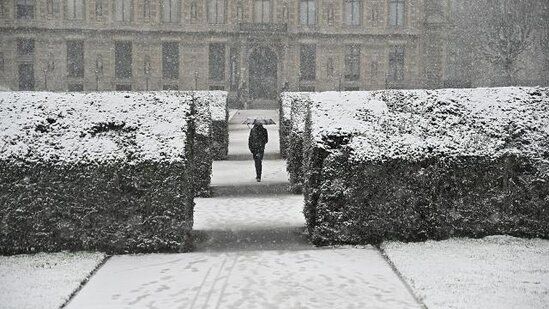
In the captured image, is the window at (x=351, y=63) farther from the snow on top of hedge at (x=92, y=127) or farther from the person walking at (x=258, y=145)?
the snow on top of hedge at (x=92, y=127)

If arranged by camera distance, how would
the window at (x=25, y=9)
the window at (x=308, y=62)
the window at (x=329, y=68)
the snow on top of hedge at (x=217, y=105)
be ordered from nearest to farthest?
the snow on top of hedge at (x=217, y=105) → the window at (x=25, y=9) → the window at (x=308, y=62) → the window at (x=329, y=68)

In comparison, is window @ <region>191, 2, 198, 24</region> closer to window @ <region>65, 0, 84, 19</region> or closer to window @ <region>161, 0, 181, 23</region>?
window @ <region>161, 0, 181, 23</region>

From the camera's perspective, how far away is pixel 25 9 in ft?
158

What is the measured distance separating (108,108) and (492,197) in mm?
6491

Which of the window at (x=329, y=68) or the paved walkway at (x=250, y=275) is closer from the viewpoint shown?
the paved walkway at (x=250, y=275)

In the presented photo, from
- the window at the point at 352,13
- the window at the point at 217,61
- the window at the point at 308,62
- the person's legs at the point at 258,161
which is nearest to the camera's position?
the person's legs at the point at 258,161

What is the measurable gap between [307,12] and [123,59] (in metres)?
14.2

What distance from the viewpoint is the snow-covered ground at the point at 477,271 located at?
305 inches

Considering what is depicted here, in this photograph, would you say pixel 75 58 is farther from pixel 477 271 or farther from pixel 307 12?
pixel 477 271

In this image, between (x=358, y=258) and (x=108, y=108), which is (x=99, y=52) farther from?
(x=358, y=258)

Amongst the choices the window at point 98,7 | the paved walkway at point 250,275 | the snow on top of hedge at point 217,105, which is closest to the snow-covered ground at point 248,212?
the paved walkway at point 250,275

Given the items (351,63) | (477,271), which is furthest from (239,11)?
(477,271)

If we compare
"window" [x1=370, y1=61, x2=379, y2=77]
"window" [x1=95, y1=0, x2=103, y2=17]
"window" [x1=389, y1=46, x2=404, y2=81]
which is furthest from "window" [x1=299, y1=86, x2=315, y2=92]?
"window" [x1=95, y1=0, x2=103, y2=17]

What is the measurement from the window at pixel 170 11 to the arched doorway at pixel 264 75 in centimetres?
644
